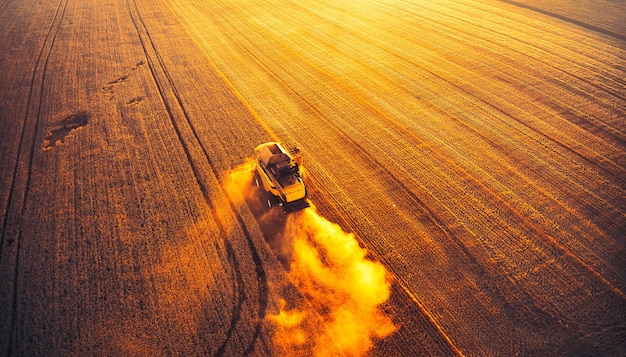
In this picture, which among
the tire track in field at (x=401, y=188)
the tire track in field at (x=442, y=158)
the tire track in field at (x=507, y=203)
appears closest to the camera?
the tire track in field at (x=401, y=188)

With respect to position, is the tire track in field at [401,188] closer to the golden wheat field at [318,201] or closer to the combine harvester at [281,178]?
the golden wheat field at [318,201]

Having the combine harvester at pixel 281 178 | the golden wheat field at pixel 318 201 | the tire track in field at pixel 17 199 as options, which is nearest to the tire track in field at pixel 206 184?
the golden wheat field at pixel 318 201

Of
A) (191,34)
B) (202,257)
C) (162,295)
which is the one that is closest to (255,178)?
(202,257)

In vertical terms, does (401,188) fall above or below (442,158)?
below

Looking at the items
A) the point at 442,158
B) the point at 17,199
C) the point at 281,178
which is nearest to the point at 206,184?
the point at 281,178

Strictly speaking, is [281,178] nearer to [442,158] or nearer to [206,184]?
[206,184]

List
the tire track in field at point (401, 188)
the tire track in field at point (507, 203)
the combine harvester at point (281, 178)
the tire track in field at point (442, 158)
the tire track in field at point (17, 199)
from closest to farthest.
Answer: the tire track in field at point (401, 188), the tire track in field at point (17, 199), the tire track in field at point (507, 203), the tire track in field at point (442, 158), the combine harvester at point (281, 178)

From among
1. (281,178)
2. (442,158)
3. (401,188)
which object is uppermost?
(281,178)
